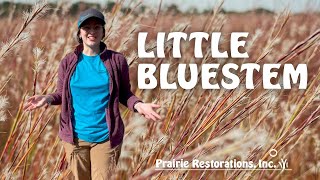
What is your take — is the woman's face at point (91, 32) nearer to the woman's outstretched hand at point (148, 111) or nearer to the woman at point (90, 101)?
the woman at point (90, 101)

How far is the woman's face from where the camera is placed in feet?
4.86

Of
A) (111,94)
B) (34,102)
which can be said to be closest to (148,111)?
(111,94)

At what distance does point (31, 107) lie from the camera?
137 centimetres

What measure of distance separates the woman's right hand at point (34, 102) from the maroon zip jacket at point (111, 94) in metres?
0.08

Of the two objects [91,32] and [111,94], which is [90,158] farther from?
[91,32]

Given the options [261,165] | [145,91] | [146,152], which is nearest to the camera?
[146,152]

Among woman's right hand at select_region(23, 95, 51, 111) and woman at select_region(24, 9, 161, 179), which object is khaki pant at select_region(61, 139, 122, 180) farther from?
woman's right hand at select_region(23, 95, 51, 111)

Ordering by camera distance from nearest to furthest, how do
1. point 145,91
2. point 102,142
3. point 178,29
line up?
1. point 102,142
2. point 178,29
3. point 145,91

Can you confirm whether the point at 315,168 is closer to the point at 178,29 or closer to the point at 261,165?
the point at 261,165

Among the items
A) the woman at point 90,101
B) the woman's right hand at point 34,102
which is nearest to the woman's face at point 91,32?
the woman at point 90,101

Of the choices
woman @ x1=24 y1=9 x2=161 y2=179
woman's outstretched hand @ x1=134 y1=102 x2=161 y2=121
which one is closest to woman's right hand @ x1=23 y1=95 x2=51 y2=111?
woman @ x1=24 y1=9 x2=161 y2=179

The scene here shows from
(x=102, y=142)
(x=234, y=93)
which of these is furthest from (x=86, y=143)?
(x=234, y=93)

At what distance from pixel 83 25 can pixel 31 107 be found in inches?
11.9

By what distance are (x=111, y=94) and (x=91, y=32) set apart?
19 centimetres
